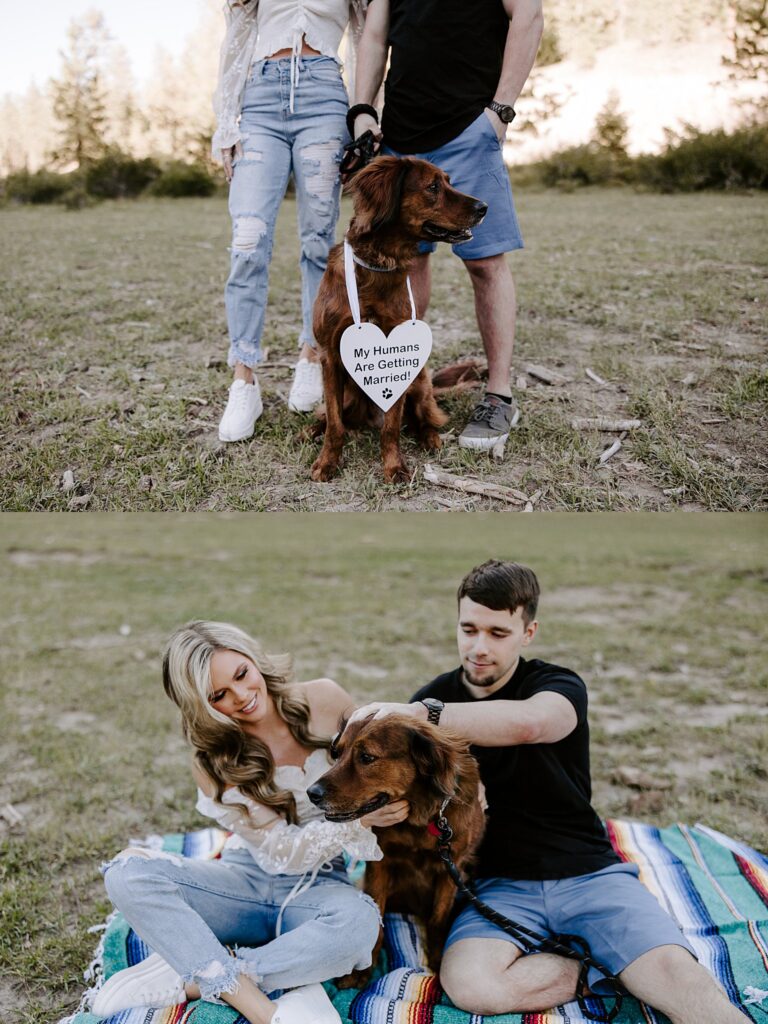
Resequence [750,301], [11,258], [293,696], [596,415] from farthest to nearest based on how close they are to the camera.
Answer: [11,258]
[750,301]
[596,415]
[293,696]

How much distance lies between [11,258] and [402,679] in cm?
650

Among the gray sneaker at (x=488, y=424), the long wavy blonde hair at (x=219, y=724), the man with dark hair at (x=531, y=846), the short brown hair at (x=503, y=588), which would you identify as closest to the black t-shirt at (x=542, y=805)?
the man with dark hair at (x=531, y=846)

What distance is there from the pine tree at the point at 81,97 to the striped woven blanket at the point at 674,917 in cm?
813

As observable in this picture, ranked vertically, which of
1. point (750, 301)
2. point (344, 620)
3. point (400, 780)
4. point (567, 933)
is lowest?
point (344, 620)

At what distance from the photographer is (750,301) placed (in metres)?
5.98

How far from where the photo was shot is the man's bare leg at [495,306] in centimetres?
373

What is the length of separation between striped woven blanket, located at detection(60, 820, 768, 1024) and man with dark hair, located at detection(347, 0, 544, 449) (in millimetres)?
2628

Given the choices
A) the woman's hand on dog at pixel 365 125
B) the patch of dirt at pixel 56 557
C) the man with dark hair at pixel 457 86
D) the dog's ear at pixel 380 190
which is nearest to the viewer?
the dog's ear at pixel 380 190

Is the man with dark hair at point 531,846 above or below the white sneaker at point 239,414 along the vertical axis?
below

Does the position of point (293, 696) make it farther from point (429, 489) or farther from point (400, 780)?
point (429, 489)

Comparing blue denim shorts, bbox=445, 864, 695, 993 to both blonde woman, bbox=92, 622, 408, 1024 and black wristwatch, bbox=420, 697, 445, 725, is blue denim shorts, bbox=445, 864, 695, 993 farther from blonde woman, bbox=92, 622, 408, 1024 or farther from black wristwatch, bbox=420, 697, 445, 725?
black wristwatch, bbox=420, 697, 445, 725

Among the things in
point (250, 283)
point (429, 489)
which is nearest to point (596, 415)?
point (429, 489)

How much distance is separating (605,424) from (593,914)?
242 centimetres

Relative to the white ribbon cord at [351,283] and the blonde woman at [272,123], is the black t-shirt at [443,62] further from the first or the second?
the white ribbon cord at [351,283]
